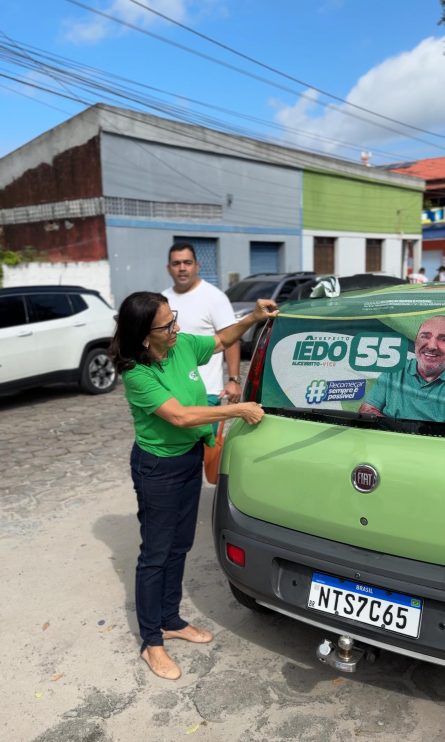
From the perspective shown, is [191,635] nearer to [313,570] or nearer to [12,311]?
[313,570]

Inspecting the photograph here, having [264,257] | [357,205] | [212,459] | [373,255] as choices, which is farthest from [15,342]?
[373,255]

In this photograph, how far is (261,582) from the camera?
250 centimetres

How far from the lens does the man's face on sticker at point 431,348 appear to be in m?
2.27

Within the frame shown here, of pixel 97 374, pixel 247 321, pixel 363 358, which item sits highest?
pixel 247 321

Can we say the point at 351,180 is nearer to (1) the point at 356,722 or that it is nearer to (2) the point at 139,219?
(2) the point at 139,219

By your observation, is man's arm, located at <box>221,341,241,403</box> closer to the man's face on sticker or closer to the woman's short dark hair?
the woman's short dark hair

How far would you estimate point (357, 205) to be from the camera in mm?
25031

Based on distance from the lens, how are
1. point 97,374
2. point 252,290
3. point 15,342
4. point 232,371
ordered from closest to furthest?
1. point 232,371
2. point 15,342
3. point 97,374
4. point 252,290

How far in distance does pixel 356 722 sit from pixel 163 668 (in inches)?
34.2

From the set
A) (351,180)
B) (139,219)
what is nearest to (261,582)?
(139,219)

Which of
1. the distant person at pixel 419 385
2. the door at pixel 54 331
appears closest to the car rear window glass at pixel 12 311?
the door at pixel 54 331

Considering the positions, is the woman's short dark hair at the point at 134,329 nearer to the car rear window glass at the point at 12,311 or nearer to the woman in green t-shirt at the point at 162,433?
the woman in green t-shirt at the point at 162,433

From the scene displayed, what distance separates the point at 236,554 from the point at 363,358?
1.01 meters

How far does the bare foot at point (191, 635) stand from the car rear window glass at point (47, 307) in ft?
18.9
